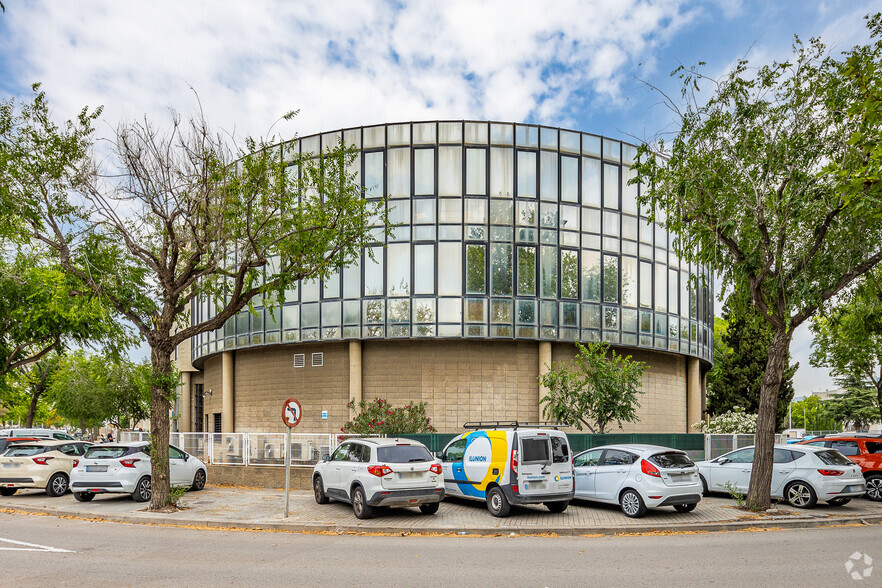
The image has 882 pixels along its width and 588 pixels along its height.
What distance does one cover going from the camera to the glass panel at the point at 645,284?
95.9 ft

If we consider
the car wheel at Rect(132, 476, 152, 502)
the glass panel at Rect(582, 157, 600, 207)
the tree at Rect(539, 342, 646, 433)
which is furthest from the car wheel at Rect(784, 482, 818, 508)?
the car wheel at Rect(132, 476, 152, 502)

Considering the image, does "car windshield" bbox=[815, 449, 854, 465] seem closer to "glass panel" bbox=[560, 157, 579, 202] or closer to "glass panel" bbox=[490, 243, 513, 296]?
"glass panel" bbox=[490, 243, 513, 296]

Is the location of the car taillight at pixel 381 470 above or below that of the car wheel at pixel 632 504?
above

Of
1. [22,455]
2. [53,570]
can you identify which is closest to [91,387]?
[22,455]

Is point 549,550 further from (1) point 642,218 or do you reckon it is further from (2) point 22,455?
(1) point 642,218

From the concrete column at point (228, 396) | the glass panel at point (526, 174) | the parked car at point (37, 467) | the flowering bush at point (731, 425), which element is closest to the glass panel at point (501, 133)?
the glass panel at point (526, 174)

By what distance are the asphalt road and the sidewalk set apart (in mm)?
615

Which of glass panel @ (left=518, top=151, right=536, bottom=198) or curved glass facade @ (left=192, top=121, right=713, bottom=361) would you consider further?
glass panel @ (left=518, top=151, right=536, bottom=198)

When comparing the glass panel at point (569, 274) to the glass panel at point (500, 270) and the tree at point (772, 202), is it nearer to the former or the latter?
the glass panel at point (500, 270)

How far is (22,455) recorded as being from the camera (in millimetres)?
19062

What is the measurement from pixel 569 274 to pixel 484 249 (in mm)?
3416

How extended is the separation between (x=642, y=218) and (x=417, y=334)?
10.6 metres

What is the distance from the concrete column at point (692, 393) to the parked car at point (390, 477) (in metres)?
21.0

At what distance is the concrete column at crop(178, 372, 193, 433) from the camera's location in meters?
41.5
